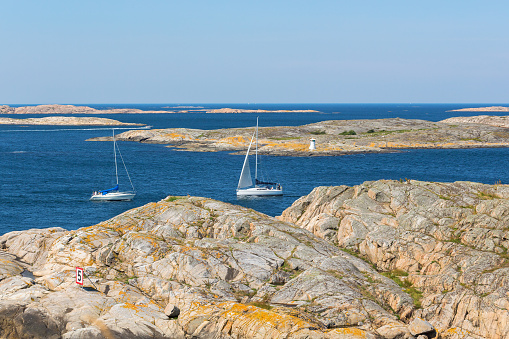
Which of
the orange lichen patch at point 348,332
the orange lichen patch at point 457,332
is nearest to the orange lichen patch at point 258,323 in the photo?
the orange lichen patch at point 348,332

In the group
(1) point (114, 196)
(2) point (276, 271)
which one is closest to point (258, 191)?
(1) point (114, 196)

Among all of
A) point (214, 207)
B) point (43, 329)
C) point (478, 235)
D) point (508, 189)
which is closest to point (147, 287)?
point (43, 329)

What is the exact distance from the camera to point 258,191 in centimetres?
7775

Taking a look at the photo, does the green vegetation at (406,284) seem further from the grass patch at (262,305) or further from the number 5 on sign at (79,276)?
the number 5 on sign at (79,276)

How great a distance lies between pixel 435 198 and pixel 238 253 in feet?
54.6

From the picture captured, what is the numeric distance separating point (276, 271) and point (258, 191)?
162ft

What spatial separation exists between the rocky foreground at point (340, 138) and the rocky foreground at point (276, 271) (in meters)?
92.4

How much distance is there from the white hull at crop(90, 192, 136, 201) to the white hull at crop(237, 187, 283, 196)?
1733 centimetres

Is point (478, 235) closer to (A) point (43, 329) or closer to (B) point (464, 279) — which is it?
(B) point (464, 279)

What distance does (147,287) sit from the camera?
2670cm

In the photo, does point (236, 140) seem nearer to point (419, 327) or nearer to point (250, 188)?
point (250, 188)

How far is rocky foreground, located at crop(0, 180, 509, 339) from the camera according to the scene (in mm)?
22953

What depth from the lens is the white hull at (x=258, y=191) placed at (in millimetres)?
76750

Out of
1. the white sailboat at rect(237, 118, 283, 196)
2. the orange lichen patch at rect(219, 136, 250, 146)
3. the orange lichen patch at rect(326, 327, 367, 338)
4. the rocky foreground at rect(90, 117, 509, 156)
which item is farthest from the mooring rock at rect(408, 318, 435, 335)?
the orange lichen patch at rect(219, 136, 250, 146)
